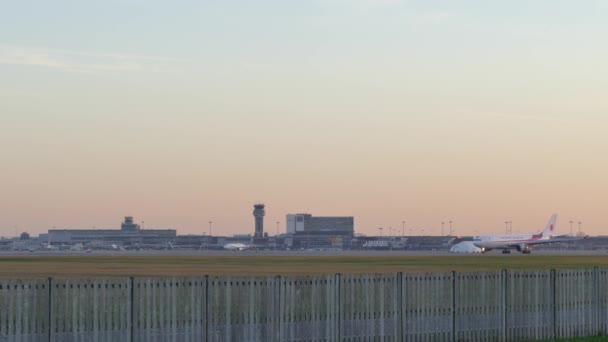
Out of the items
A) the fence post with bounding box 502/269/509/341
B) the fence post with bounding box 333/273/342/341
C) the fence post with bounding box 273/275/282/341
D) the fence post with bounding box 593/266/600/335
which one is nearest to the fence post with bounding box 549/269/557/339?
the fence post with bounding box 502/269/509/341

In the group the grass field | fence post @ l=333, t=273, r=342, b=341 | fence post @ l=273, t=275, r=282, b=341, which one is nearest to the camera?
fence post @ l=273, t=275, r=282, b=341

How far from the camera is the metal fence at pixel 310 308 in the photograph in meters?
23.8

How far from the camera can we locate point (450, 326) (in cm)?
3030

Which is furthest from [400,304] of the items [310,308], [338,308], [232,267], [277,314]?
[232,267]

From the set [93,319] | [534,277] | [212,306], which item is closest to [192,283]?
[212,306]

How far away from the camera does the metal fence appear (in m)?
23.8

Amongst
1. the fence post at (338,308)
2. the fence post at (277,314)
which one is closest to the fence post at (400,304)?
the fence post at (338,308)

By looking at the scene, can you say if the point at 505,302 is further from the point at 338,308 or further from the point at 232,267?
the point at 232,267

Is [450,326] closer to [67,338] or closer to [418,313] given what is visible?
[418,313]

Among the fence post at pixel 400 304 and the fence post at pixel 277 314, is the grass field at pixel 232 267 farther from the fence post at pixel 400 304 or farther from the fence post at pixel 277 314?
the fence post at pixel 277 314

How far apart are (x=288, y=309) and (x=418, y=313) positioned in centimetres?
413

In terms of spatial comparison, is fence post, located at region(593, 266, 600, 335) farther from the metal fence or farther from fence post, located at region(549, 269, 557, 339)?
fence post, located at region(549, 269, 557, 339)

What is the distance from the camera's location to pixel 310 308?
27031 millimetres

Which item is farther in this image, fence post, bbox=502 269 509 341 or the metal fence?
fence post, bbox=502 269 509 341
